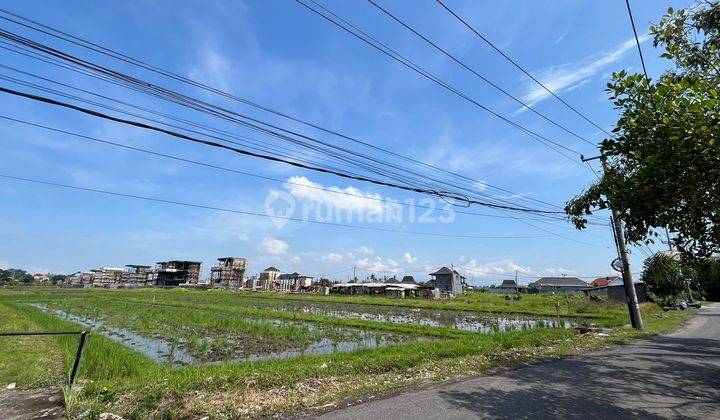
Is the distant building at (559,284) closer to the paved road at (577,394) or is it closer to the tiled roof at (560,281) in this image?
the tiled roof at (560,281)

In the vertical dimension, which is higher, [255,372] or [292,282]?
[292,282]

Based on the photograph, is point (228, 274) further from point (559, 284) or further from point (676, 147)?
point (676, 147)

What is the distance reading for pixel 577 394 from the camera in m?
7.12

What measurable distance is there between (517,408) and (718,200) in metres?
4.37

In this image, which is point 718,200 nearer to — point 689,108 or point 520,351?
point 689,108

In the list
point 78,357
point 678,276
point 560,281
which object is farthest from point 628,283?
Answer: point 560,281

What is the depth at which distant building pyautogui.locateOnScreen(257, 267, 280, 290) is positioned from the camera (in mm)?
110375

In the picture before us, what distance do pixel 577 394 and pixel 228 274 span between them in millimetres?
110626

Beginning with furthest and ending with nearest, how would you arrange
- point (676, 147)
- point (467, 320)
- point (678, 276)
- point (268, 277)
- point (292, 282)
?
point (268, 277) → point (292, 282) → point (678, 276) → point (467, 320) → point (676, 147)

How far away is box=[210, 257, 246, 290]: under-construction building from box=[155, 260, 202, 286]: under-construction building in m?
5.09

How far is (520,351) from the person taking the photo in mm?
11781

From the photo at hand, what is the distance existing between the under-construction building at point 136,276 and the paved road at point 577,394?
13273cm

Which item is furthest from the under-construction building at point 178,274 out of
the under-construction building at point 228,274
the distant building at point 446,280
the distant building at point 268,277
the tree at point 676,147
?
the tree at point 676,147

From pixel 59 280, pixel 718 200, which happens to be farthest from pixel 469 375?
pixel 59 280
